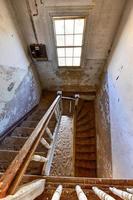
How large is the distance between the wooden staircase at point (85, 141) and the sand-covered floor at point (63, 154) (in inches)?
45.3

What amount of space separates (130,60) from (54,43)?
5.91ft

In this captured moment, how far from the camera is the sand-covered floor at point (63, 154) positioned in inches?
109

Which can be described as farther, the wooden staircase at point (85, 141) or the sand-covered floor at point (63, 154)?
the wooden staircase at point (85, 141)

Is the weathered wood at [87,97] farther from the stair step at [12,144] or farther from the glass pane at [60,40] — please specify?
the stair step at [12,144]

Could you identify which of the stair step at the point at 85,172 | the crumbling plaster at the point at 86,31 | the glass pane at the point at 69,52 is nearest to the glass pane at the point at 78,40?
the crumbling plaster at the point at 86,31

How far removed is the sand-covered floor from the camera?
9.08ft

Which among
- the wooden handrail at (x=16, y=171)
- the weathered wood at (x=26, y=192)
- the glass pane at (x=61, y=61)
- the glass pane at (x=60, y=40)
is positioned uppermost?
the glass pane at (x=60, y=40)

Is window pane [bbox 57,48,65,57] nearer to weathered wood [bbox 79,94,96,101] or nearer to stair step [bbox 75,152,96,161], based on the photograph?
weathered wood [bbox 79,94,96,101]

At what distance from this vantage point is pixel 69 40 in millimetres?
3826

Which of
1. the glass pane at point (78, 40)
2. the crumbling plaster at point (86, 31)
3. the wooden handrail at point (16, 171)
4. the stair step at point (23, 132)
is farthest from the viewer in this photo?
the glass pane at point (78, 40)

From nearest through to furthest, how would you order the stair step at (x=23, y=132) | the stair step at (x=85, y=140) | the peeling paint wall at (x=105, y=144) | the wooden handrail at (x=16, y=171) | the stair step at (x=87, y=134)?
the wooden handrail at (x=16, y=171)
the stair step at (x=23, y=132)
the peeling paint wall at (x=105, y=144)
the stair step at (x=85, y=140)
the stair step at (x=87, y=134)

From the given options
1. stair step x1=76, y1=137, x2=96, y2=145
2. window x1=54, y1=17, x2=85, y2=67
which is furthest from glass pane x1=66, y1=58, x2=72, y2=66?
stair step x1=76, y1=137, x2=96, y2=145

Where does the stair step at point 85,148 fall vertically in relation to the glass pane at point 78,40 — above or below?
below

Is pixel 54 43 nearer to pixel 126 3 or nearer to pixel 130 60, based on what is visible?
pixel 126 3
